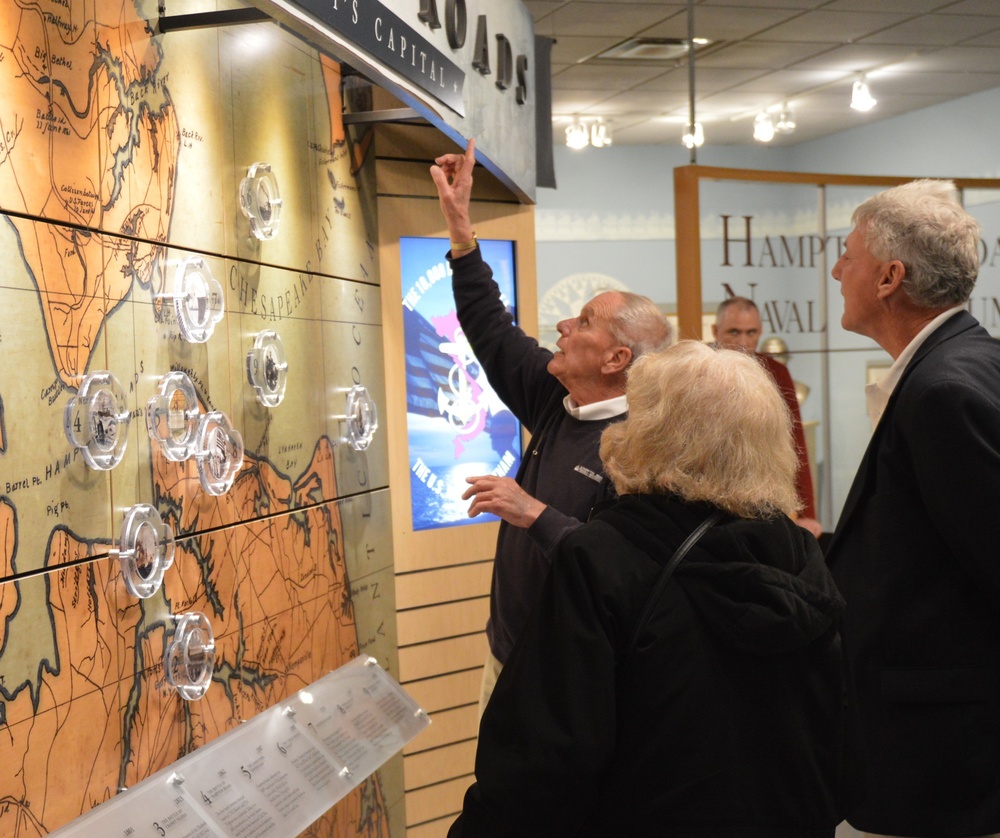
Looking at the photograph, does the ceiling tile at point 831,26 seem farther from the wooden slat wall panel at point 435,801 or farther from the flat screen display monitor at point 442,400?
the wooden slat wall panel at point 435,801

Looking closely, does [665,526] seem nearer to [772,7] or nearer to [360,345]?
[360,345]

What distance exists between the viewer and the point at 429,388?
3.65m

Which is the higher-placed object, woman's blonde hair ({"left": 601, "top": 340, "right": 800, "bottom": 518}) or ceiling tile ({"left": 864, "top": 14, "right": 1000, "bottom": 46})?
ceiling tile ({"left": 864, "top": 14, "right": 1000, "bottom": 46})

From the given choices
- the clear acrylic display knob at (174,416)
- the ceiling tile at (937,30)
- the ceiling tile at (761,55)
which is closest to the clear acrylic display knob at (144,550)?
the clear acrylic display knob at (174,416)

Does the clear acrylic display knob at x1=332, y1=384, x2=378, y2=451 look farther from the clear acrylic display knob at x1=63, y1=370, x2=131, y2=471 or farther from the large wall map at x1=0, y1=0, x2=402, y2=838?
the clear acrylic display knob at x1=63, y1=370, x2=131, y2=471

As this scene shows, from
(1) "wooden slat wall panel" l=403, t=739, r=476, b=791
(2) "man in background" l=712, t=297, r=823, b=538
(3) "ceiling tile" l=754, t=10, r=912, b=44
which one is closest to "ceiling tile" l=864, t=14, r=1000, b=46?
(3) "ceiling tile" l=754, t=10, r=912, b=44

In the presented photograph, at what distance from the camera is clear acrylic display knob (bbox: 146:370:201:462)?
6.66 ft

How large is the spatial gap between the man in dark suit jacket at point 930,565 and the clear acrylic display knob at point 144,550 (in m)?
1.30

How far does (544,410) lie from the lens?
289cm

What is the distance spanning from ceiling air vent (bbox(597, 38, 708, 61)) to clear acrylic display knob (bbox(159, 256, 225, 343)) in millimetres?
5214

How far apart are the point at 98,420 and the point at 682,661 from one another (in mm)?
1068

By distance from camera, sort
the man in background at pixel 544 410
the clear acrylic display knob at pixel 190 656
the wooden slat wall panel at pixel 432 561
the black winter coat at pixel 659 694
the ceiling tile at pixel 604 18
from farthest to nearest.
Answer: the ceiling tile at pixel 604 18, the wooden slat wall panel at pixel 432 561, the man in background at pixel 544 410, the clear acrylic display knob at pixel 190 656, the black winter coat at pixel 659 694

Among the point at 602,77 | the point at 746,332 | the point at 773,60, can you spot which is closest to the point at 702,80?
the point at 773,60

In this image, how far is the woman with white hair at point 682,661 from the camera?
1438 mm
